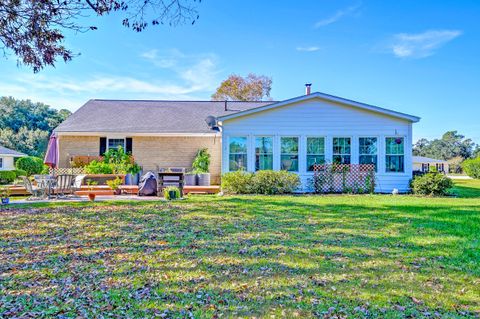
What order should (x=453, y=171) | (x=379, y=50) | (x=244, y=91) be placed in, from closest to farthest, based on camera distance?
(x=379, y=50) → (x=244, y=91) → (x=453, y=171)

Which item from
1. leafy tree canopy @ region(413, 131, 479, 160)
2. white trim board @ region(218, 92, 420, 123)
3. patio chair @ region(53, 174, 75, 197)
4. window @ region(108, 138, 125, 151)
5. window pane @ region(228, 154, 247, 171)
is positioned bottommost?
patio chair @ region(53, 174, 75, 197)

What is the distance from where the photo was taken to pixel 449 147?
2489 inches

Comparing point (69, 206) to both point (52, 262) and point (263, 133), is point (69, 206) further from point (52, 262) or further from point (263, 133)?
point (263, 133)

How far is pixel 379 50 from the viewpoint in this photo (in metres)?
19.0

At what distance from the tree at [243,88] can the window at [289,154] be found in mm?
22017

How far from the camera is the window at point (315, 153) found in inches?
547

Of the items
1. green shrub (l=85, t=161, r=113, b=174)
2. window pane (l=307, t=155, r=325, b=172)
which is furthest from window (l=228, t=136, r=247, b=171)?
green shrub (l=85, t=161, r=113, b=174)

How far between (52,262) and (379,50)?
20.0 metres

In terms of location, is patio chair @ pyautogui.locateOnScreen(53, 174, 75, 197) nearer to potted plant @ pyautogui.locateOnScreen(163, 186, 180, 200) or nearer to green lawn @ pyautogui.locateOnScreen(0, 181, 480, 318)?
green lawn @ pyautogui.locateOnScreen(0, 181, 480, 318)

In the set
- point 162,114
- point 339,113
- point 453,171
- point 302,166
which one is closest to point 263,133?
point 302,166

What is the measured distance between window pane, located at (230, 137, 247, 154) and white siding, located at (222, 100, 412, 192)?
226 mm

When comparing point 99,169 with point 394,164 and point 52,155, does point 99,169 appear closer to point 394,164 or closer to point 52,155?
point 52,155

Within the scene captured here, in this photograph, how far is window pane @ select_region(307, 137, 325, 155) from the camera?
45.6 feet

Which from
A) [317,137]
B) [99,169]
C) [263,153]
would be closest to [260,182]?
[263,153]
